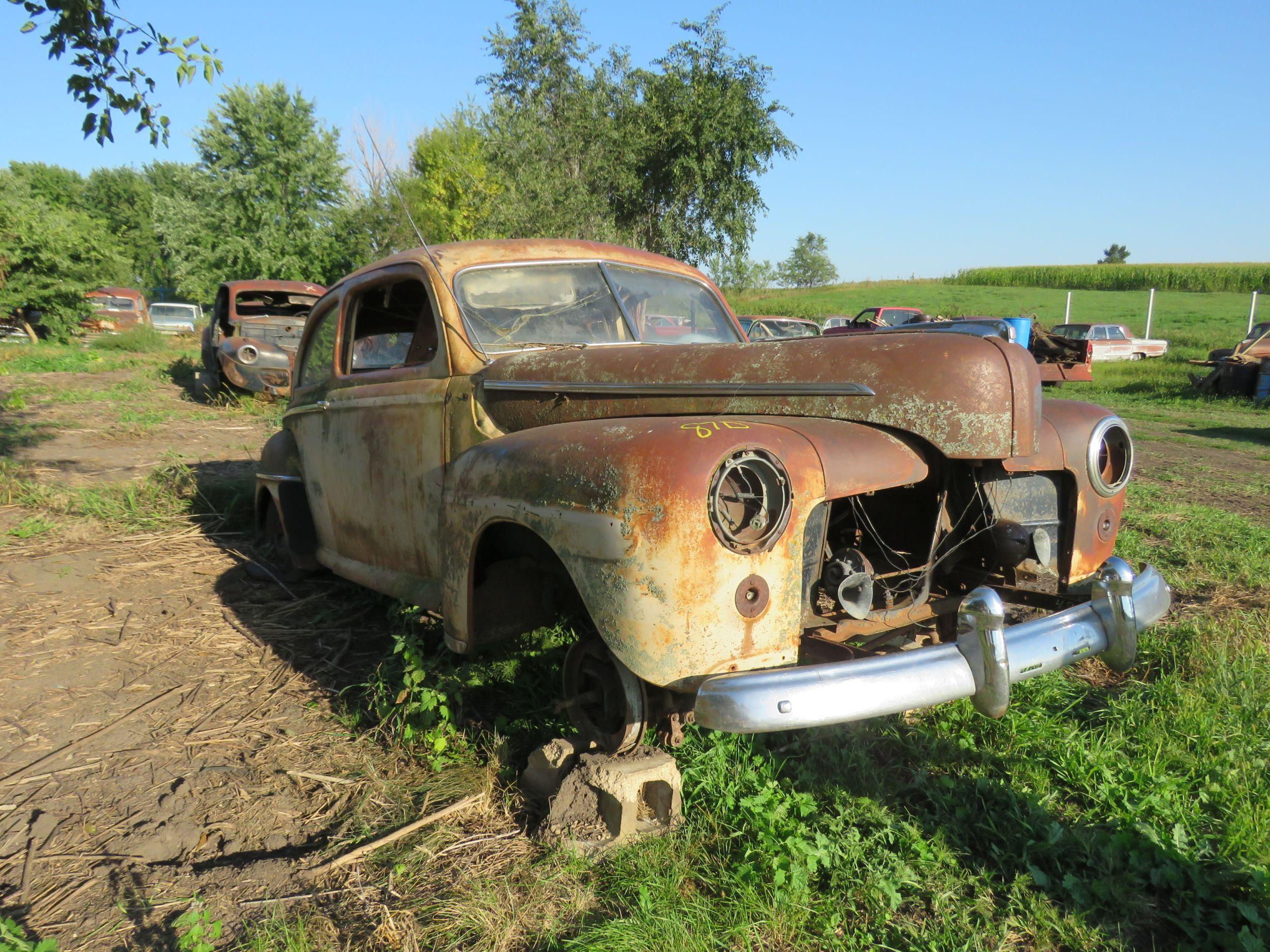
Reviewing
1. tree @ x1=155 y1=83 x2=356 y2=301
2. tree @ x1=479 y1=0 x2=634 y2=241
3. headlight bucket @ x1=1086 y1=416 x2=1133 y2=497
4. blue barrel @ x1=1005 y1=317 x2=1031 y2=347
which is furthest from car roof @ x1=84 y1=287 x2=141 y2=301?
headlight bucket @ x1=1086 y1=416 x2=1133 y2=497

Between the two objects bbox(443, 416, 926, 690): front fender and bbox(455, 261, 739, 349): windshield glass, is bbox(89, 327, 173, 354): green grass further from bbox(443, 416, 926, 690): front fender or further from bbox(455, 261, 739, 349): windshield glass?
bbox(443, 416, 926, 690): front fender

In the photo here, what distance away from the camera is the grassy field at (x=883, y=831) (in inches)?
78.5

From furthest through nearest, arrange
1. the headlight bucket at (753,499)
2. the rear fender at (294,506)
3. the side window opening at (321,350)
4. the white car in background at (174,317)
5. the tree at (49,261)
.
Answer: the white car in background at (174,317) → the tree at (49,261) → the rear fender at (294,506) → the side window opening at (321,350) → the headlight bucket at (753,499)

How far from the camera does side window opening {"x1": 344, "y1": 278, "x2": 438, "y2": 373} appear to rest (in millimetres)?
3447

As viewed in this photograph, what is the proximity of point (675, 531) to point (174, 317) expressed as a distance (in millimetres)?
32420

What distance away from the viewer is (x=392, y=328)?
3.75 meters

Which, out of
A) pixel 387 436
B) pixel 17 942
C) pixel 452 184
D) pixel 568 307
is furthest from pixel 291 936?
pixel 452 184

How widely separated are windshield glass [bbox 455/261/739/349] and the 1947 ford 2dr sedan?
0.01 metres

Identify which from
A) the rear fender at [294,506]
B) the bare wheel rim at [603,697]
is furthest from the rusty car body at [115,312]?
the bare wheel rim at [603,697]

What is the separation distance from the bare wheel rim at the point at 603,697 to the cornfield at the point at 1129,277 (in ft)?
153

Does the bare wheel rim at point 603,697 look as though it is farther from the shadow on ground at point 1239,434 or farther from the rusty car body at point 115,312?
the rusty car body at point 115,312

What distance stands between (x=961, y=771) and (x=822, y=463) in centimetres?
122

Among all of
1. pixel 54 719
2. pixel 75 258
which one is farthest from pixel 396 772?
pixel 75 258

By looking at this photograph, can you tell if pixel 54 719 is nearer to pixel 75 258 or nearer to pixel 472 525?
pixel 472 525
